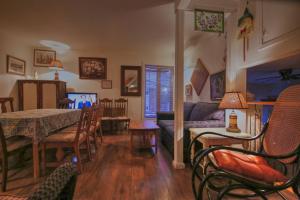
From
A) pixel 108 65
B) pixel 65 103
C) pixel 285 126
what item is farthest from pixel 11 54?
pixel 285 126

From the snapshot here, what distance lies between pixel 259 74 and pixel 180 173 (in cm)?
179

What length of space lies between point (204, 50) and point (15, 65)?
4645mm

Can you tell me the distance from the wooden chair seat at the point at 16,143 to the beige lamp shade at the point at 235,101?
2.50 metres

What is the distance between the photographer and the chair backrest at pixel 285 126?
1.20 metres

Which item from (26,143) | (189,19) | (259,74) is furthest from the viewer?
(189,19)

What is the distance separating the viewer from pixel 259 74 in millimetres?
2225

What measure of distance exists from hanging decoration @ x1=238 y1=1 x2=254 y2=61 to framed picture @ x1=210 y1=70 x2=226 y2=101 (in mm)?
836

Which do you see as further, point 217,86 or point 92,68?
point 92,68

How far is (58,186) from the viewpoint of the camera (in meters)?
0.56

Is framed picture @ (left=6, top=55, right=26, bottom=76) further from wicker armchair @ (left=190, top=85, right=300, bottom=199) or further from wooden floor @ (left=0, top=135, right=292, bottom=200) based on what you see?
wicker armchair @ (left=190, top=85, right=300, bottom=199)

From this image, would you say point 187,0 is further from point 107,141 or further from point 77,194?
point 107,141

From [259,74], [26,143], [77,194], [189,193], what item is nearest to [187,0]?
[259,74]

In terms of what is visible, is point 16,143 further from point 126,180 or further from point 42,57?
point 42,57

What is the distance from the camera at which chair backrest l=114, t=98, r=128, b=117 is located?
4664 millimetres
